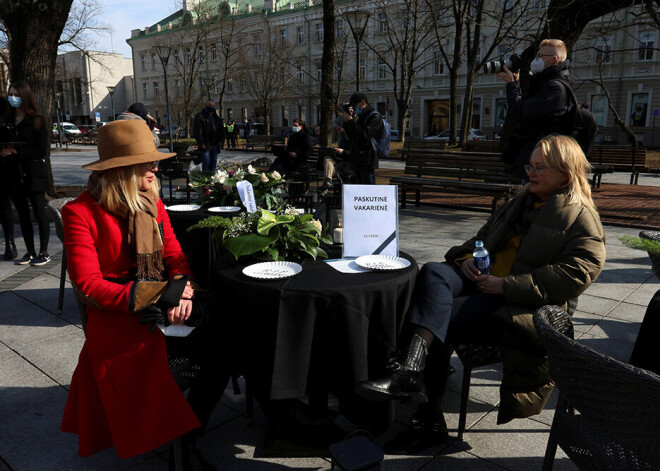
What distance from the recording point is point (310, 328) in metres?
2.28

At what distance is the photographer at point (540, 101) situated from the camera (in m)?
4.69

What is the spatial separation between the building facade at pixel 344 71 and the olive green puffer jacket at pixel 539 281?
30637 millimetres

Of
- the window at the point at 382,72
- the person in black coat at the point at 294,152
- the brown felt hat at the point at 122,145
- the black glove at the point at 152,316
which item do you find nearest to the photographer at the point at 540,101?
the brown felt hat at the point at 122,145

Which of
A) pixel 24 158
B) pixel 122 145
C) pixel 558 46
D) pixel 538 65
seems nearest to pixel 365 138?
pixel 538 65

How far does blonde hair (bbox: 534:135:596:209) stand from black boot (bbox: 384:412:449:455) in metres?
1.40

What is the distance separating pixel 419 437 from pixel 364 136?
20.6ft

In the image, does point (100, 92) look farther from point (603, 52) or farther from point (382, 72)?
point (603, 52)

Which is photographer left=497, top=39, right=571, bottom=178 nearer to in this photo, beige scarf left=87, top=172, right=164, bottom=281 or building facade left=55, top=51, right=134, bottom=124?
beige scarf left=87, top=172, right=164, bottom=281

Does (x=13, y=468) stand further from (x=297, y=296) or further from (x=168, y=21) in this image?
(x=168, y=21)

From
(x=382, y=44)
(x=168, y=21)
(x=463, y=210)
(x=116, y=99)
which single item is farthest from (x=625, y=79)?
(x=116, y=99)

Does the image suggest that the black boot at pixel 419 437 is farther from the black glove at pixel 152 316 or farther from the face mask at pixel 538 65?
the face mask at pixel 538 65

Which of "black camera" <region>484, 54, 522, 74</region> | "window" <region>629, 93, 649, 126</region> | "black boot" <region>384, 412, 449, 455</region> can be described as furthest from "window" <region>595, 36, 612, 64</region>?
"black boot" <region>384, 412, 449, 455</region>

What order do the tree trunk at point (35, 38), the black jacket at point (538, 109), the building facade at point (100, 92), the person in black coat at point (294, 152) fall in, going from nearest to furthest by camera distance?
1. the black jacket at point (538, 109)
2. the tree trunk at point (35, 38)
3. the person in black coat at point (294, 152)
4. the building facade at point (100, 92)

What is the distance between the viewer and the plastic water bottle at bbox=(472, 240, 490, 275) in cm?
281
